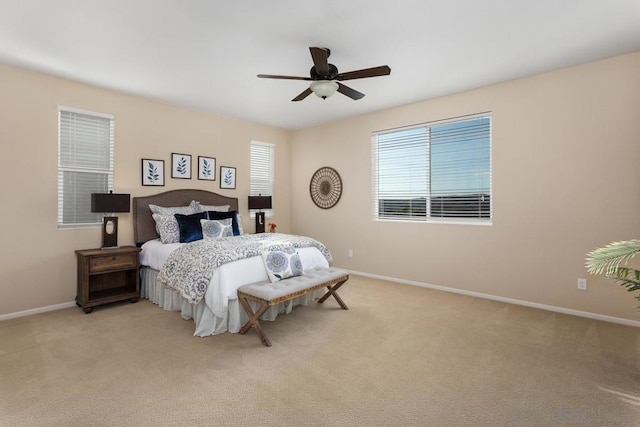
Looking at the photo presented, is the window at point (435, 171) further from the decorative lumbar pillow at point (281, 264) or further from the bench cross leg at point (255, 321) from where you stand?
the bench cross leg at point (255, 321)

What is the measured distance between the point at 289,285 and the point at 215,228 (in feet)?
5.85

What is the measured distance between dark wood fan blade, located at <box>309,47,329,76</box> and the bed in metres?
1.91

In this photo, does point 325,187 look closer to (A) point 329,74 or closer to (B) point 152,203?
(B) point 152,203

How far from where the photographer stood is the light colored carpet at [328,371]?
74.3 inches

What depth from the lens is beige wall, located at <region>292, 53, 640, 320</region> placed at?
3.27 m

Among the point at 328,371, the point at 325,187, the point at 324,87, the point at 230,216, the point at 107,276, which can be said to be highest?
the point at 324,87

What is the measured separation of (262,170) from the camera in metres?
6.10

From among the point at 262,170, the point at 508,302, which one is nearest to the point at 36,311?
the point at 262,170

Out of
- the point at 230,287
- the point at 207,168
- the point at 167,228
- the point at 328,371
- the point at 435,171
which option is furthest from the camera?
the point at 207,168

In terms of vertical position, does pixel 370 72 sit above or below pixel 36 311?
above

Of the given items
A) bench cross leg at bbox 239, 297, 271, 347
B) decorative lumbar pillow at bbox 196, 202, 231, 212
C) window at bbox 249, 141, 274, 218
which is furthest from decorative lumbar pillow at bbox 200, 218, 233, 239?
bench cross leg at bbox 239, 297, 271, 347

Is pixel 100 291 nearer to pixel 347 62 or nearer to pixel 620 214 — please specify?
pixel 347 62

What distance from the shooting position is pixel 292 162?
6547 millimetres

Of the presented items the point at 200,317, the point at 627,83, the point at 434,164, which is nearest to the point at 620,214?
the point at 627,83
